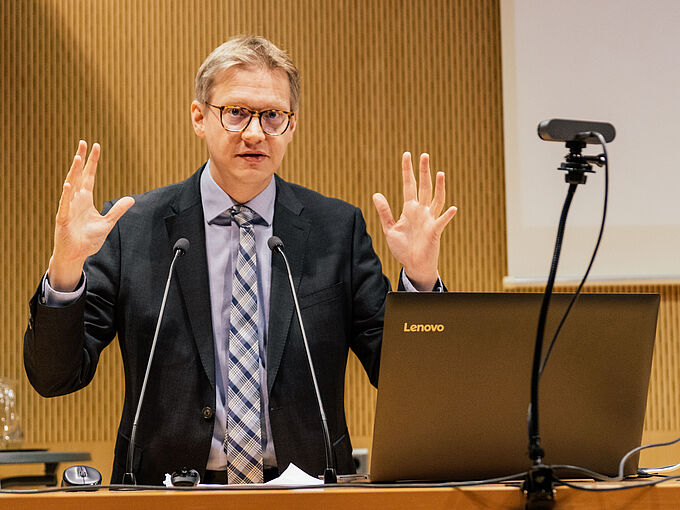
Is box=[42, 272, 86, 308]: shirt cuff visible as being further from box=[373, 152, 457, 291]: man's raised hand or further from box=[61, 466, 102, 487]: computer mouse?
box=[373, 152, 457, 291]: man's raised hand

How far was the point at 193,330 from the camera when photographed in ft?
6.37

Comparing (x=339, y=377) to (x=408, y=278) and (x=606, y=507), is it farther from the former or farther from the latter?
(x=606, y=507)

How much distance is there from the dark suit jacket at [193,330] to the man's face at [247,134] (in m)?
0.13

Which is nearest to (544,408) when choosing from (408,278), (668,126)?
(408,278)

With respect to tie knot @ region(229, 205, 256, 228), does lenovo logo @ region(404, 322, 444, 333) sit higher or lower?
lower

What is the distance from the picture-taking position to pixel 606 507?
1.14 meters

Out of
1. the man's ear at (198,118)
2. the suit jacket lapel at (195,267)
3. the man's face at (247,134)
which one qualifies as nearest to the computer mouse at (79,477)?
the suit jacket lapel at (195,267)

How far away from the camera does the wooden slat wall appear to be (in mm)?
3482

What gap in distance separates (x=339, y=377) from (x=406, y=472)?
2.68 ft

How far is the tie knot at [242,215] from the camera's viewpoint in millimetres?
2095

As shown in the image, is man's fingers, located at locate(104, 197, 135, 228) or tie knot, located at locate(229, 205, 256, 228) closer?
man's fingers, located at locate(104, 197, 135, 228)

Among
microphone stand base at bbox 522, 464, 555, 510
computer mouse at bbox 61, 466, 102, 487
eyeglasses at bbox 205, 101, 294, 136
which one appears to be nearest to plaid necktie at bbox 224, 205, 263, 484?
eyeglasses at bbox 205, 101, 294, 136

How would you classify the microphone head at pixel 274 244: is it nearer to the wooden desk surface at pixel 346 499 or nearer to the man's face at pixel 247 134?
the man's face at pixel 247 134

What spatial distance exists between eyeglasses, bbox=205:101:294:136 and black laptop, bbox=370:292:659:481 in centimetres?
96
